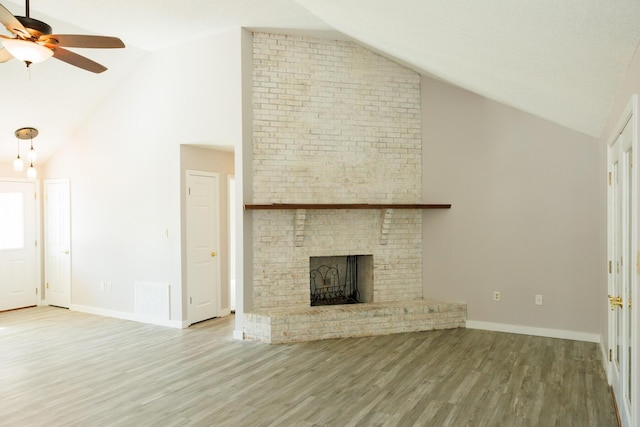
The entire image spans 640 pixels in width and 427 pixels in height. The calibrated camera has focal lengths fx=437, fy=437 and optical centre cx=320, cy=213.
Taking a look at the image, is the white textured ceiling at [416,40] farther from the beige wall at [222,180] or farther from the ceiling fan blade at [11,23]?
the ceiling fan blade at [11,23]

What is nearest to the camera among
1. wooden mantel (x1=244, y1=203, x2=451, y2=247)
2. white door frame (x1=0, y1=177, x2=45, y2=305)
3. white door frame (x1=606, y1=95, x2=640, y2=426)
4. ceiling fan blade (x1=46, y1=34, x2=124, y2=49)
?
white door frame (x1=606, y1=95, x2=640, y2=426)

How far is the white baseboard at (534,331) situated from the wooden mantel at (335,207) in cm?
159

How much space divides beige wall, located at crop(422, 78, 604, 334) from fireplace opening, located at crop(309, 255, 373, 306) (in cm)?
87

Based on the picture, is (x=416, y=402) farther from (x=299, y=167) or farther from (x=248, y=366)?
(x=299, y=167)

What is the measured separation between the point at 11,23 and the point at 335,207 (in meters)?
3.57

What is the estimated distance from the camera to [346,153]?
19.1ft

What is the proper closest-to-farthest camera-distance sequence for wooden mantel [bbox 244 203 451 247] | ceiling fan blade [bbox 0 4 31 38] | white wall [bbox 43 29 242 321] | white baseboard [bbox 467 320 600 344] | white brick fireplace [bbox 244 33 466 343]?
ceiling fan blade [bbox 0 4 31 38] < white baseboard [bbox 467 320 600 344] < wooden mantel [bbox 244 203 451 247] < white brick fireplace [bbox 244 33 466 343] < white wall [bbox 43 29 242 321]

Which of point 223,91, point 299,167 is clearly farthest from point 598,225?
point 223,91

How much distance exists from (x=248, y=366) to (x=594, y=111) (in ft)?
12.7

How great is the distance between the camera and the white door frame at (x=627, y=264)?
7.43 feet

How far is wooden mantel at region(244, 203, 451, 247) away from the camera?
5246mm

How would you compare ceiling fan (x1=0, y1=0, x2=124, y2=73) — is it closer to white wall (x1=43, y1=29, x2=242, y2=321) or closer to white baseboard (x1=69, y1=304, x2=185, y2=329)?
white wall (x1=43, y1=29, x2=242, y2=321)

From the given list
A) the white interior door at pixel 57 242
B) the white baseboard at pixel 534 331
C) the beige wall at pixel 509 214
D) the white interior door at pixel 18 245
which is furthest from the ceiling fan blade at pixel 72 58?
the white baseboard at pixel 534 331

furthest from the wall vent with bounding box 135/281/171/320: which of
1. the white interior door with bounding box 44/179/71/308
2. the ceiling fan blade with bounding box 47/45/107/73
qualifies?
the ceiling fan blade with bounding box 47/45/107/73
